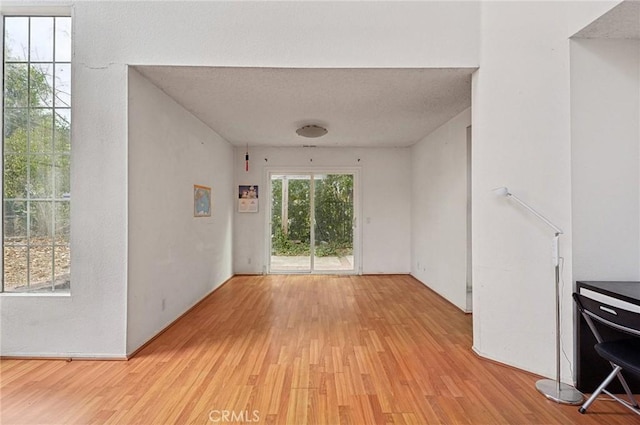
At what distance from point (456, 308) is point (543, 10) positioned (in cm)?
325

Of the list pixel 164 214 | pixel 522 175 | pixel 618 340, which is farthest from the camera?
pixel 164 214

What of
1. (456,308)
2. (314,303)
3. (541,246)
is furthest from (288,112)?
(456,308)

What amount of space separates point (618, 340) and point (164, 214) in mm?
3926

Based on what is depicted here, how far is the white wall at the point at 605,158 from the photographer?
7.36 ft

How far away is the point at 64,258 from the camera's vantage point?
2.70 metres

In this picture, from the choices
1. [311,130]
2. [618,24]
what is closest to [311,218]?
[311,130]

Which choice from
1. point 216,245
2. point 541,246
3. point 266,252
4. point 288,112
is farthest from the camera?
point 266,252

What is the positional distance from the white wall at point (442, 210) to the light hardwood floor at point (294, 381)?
793 millimetres

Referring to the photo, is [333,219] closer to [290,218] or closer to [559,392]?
[290,218]

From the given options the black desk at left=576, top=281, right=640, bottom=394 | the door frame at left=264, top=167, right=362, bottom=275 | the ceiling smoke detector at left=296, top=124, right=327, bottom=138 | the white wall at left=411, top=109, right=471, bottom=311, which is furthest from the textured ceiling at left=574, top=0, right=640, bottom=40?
the door frame at left=264, top=167, right=362, bottom=275

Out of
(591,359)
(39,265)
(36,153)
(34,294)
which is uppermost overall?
(36,153)

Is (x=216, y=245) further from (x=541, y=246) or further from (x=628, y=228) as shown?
(x=628, y=228)

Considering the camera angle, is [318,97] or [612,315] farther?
[318,97]

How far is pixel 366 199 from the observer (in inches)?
238
